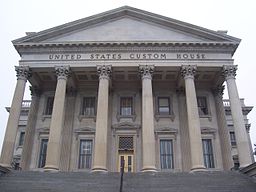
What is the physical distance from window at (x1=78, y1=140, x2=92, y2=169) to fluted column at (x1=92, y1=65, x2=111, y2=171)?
4933 millimetres

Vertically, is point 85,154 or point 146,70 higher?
point 146,70

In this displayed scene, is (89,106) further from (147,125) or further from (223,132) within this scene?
(223,132)

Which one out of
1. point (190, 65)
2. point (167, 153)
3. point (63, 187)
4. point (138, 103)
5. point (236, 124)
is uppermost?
point (190, 65)

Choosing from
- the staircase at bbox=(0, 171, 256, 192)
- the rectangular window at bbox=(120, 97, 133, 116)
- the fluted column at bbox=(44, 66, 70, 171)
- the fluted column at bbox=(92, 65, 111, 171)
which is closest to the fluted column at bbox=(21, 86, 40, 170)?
the fluted column at bbox=(44, 66, 70, 171)

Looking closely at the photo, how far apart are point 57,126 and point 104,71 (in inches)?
233

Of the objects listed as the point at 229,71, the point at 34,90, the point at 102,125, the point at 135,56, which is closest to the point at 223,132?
the point at 229,71

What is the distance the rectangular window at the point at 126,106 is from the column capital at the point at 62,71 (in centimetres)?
644

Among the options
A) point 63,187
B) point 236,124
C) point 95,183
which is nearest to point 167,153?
point 236,124

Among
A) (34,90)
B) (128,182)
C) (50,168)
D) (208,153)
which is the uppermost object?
(34,90)

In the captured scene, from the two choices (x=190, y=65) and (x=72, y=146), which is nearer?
(x=190, y=65)

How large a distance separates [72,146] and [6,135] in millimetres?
5998

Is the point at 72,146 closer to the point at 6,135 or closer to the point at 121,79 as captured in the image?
the point at 6,135

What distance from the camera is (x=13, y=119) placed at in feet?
66.7

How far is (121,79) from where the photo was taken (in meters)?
25.8
